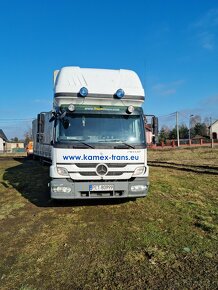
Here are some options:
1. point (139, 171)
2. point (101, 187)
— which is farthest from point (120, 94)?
point (101, 187)

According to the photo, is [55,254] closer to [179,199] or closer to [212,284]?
[212,284]

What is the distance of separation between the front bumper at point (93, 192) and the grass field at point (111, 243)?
49 centimetres

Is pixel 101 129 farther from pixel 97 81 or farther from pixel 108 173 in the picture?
pixel 97 81

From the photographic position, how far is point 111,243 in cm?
510

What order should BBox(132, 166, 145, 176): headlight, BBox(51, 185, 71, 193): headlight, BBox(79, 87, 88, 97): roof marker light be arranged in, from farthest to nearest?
BBox(79, 87, 88, 97): roof marker light, BBox(132, 166, 145, 176): headlight, BBox(51, 185, 71, 193): headlight

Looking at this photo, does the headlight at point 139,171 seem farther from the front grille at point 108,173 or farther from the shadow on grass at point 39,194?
the shadow on grass at point 39,194

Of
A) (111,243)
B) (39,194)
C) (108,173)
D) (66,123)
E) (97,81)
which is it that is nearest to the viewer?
(111,243)

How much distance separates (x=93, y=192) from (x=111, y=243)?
5.73ft

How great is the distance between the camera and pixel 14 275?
4.06 metres

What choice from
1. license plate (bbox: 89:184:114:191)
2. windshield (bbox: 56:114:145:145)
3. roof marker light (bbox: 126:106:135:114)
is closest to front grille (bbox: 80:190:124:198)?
license plate (bbox: 89:184:114:191)

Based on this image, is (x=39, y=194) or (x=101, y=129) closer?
(x=101, y=129)

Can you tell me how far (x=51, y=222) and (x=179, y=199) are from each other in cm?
374

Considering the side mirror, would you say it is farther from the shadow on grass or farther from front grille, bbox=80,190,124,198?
the shadow on grass

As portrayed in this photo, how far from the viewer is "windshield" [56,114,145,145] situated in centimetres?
671
